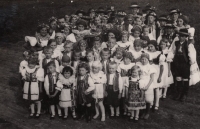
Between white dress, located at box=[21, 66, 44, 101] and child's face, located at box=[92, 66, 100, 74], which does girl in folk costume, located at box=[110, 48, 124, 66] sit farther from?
white dress, located at box=[21, 66, 44, 101]

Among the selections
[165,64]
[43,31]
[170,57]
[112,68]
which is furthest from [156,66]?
[43,31]

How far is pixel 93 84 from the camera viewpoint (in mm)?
4301

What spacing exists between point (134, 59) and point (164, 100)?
1.39 m

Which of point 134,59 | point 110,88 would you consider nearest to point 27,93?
point 110,88

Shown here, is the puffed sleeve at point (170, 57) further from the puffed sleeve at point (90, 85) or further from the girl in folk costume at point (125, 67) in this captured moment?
the puffed sleeve at point (90, 85)

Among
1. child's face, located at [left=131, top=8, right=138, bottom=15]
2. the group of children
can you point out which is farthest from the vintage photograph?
child's face, located at [left=131, top=8, right=138, bottom=15]

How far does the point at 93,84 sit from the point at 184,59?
219cm

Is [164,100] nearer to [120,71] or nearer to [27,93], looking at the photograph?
[120,71]

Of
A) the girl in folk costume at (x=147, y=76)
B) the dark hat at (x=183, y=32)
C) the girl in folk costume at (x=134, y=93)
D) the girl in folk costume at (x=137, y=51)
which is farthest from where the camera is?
the dark hat at (x=183, y=32)

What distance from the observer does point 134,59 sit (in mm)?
4652

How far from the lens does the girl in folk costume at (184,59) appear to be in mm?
5086

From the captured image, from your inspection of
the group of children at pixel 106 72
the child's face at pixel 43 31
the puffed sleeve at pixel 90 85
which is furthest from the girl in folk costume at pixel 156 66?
the child's face at pixel 43 31

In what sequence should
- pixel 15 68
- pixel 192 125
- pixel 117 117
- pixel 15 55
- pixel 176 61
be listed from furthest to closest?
pixel 15 55
pixel 15 68
pixel 176 61
pixel 117 117
pixel 192 125

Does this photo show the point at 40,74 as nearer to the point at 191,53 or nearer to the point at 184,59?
the point at 184,59
